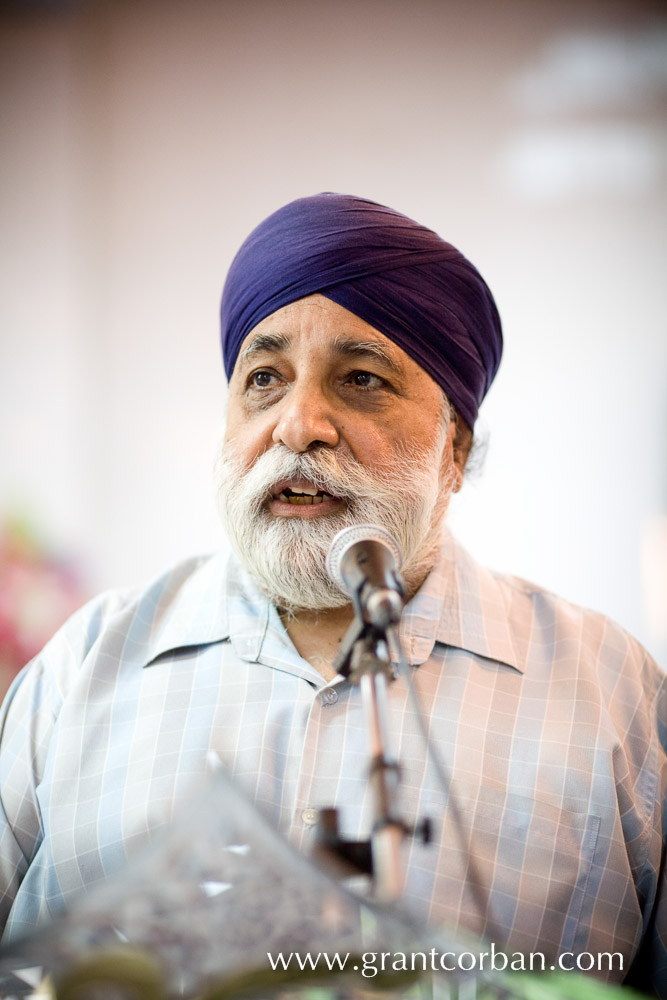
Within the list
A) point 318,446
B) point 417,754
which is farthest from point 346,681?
point 318,446

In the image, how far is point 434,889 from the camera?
1.29 m

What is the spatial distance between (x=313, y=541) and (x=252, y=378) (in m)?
0.37

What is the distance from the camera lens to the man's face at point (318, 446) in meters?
1.46

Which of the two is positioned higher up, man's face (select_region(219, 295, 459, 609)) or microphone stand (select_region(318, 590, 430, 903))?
man's face (select_region(219, 295, 459, 609))

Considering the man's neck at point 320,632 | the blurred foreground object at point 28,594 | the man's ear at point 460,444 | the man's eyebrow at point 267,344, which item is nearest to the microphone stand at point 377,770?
the man's neck at point 320,632

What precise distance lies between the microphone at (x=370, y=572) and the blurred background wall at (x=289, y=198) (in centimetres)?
178

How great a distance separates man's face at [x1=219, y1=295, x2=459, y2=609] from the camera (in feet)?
4.78

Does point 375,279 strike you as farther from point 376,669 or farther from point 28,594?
point 28,594

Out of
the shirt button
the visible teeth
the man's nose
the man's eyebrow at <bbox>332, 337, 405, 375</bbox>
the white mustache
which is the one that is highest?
the man's eyebrow at <bbox>332, 337, 405, 375</bbox>

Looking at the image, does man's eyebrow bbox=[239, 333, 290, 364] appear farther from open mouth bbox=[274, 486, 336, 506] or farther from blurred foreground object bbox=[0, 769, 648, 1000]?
blurred foreground object bbox=[0, 769, 648, 1000]

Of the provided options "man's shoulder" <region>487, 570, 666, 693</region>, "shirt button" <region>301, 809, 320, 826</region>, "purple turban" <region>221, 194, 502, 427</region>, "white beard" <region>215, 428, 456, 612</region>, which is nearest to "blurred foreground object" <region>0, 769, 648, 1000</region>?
"shirt button" <region>301, 809, 320, 826</region>

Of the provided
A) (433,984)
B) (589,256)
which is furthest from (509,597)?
(589,256)

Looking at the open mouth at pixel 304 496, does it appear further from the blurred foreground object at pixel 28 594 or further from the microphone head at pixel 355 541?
the blurred foreground object at pixel 28 594

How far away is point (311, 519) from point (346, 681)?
301mm
